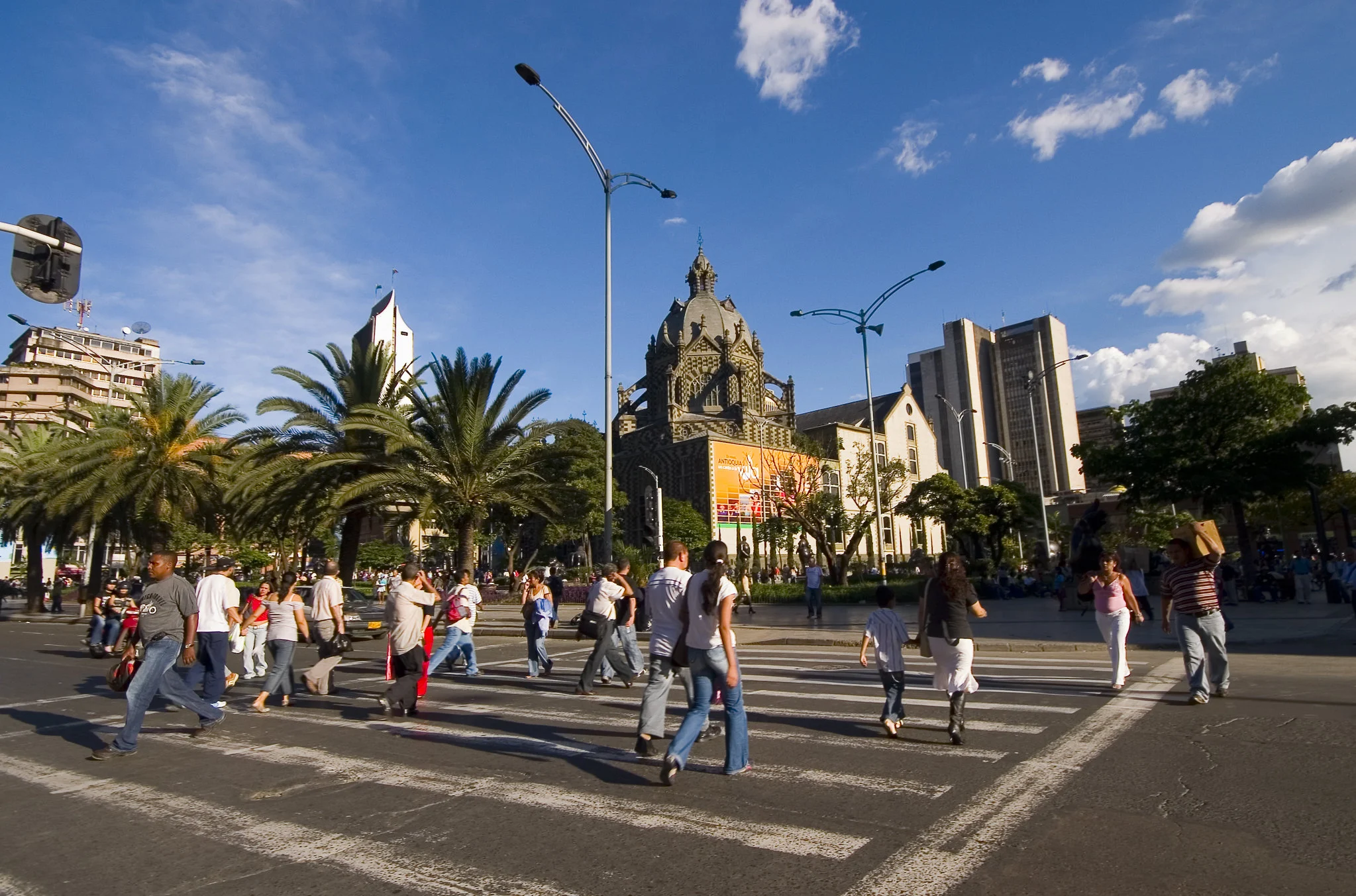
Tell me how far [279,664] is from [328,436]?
1533cm

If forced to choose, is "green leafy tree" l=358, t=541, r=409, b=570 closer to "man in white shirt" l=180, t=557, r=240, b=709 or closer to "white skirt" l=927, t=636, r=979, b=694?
"man in white shirt" l=180, t=557, r=240, b=709

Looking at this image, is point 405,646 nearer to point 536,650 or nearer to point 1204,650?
point 536,650

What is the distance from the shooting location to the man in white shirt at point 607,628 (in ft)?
32.5

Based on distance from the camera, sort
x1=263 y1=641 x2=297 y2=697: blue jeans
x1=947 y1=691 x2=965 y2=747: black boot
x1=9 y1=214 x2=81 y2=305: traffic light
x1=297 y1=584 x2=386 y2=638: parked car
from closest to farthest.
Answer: x1=947 y1=691 x2=965 y2=747: black boot → x1=9 y1=214 x2=81 y2=305: traffic light → x1=263 y1=641 x2=297 y2=697: blue jeans → x1=297 y1=584 x2=386 y2=638: parked car

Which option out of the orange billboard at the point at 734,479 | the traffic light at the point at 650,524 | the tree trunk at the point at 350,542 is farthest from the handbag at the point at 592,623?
the orange billboard at the point at 734,479

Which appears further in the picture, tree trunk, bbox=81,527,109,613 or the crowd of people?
tree trunk, bbox=81,527,109,613

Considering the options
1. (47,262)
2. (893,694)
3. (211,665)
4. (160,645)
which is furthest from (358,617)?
(893,694)

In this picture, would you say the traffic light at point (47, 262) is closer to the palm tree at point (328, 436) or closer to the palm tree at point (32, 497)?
the palm tree at point (328, 436)

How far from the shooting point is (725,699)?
19.0 feet

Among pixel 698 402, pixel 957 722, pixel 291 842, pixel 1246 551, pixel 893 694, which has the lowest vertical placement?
pixel 291 842

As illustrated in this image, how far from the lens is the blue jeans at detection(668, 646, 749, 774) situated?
5.70 meters

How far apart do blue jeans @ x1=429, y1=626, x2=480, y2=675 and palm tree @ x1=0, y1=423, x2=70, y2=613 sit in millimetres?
22035

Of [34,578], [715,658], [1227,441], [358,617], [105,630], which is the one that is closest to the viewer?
[715,658]

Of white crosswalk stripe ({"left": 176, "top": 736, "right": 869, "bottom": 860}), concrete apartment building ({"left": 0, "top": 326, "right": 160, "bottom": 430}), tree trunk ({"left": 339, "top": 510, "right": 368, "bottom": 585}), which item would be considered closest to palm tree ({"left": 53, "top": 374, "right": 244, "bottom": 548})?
tree trunk ({"left": 339, "top": 510, "right": 368, "bottom": 585})
